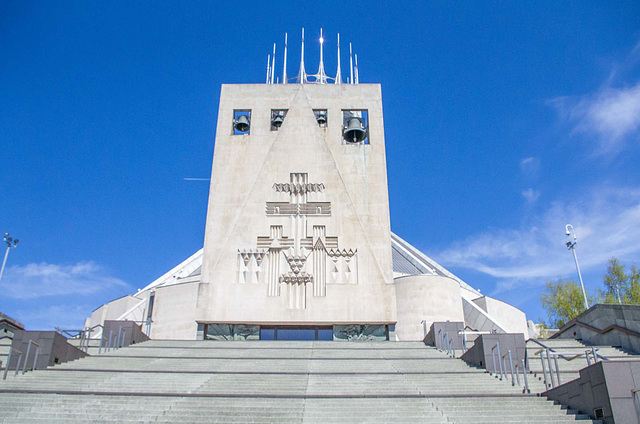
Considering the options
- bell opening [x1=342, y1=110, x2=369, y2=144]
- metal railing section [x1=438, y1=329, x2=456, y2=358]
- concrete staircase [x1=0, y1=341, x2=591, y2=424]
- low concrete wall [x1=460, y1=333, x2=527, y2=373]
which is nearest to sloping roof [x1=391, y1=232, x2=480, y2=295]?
bell opening [x1=342, y1=110, x2=369, y2=144]

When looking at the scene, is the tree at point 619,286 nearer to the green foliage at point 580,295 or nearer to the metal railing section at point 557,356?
the green foliage at point 580,295

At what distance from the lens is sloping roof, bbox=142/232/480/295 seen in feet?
82.5

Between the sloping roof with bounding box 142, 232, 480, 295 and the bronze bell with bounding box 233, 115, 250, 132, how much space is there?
10094mm

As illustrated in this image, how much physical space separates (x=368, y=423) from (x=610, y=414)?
271cm

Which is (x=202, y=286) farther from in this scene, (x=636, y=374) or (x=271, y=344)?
(x=636, y=374)

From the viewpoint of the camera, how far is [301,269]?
1441cm

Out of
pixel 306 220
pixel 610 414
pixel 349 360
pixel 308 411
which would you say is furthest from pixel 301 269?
pixel 610 414

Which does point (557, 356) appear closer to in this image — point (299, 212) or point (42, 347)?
point (42, 347)

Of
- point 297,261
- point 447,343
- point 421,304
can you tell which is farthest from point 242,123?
point 447,343

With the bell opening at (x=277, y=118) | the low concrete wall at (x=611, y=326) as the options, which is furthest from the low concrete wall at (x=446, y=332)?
the bell opening at (x=277, y=118)

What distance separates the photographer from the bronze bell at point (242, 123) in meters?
16.7

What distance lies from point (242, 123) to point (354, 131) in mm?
3816

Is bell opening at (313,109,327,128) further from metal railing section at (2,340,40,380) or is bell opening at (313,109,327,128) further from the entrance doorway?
metal railing section at (2,340,40,380)

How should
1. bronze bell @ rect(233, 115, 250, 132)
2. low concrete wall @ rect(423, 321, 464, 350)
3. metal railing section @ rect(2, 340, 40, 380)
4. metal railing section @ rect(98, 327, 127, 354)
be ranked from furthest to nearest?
bronze bell @ rect(233, 115, 250, 132) → metal railing section @ rect(98, 327, 127, 354) → low concrete wall @ rect(423, 321, 464, 350) → metal railing section @ rect(2, 340, 40, 380)
